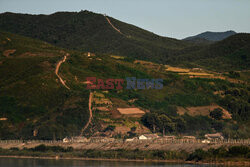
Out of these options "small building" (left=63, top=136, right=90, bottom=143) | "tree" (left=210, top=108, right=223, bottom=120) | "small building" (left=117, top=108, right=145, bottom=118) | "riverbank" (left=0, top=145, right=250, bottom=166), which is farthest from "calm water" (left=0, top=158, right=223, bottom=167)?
"tree" (left=210, top=108, right=223, bottom=120)

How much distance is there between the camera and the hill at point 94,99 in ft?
387

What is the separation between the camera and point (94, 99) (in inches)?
5143

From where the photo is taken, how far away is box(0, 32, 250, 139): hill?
11806cm

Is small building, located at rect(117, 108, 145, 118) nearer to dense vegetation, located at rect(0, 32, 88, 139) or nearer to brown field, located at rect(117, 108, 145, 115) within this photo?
brown field, located at rect(117, 108, 145, 115)

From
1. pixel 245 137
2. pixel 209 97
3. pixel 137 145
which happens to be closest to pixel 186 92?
pixel 209 97

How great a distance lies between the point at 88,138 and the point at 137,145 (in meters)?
14.9

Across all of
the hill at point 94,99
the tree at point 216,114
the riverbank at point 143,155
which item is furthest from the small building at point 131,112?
the riverbank at point 143,155

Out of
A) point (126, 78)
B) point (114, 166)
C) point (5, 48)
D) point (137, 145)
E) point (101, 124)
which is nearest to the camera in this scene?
point (114, 166)

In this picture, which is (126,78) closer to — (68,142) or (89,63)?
(89,63)

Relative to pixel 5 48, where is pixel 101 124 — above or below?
below

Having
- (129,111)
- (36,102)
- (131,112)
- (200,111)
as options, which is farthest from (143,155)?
(200,111)

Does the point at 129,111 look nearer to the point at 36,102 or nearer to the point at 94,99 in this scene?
the point at 94,99

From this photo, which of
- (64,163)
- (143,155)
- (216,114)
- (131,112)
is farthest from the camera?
(216,114)

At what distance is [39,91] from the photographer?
5310 inches
